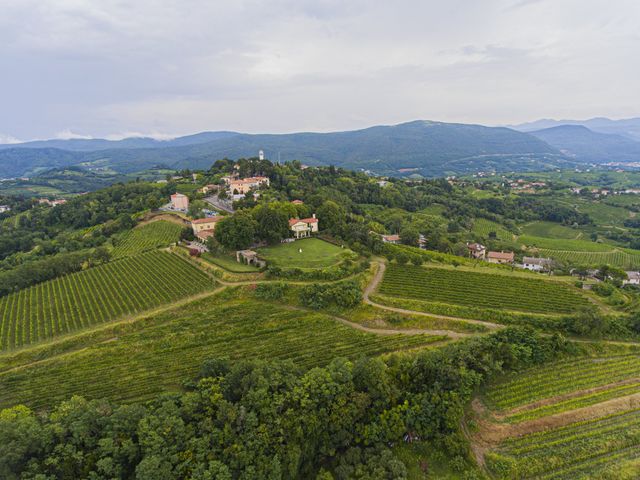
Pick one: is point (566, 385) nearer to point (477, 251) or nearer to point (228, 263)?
point (228, 263)

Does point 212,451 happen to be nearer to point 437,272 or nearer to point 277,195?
point 437,272

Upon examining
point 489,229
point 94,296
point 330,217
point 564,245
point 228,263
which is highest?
point 330,217

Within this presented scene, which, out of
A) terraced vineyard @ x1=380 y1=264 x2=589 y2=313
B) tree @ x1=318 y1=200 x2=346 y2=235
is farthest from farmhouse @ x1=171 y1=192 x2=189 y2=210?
terraced vineyard @ x1=380 y1=264 x2=589 y2=313

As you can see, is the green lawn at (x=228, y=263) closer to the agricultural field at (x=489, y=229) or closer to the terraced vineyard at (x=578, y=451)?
the terraced vineyard at (x=578, y=451)

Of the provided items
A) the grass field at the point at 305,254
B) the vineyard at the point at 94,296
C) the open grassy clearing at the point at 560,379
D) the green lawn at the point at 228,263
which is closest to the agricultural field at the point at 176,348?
the vineyard at the point at 94,296

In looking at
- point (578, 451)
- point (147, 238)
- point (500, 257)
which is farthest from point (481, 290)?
point (147, 238)
